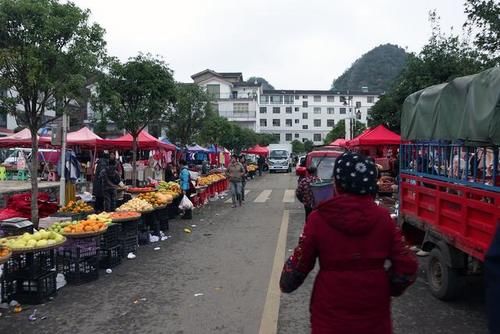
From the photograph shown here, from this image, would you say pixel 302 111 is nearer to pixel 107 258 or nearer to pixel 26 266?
pixel 107 258

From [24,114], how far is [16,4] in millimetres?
2400

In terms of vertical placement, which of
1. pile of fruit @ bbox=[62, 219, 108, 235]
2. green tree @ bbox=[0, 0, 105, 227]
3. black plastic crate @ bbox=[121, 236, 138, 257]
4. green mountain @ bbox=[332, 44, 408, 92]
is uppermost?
green mountain @ bbox=[332, 44, 408, 92]

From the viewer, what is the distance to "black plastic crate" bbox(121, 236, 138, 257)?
8866 mm

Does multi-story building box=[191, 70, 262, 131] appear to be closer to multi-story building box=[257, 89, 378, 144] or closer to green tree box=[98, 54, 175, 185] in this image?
multi-story building box=[257, 89, 378, 144]

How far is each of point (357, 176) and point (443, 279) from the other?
12.8 ft

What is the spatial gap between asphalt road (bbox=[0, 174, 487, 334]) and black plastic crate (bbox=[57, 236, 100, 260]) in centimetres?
45

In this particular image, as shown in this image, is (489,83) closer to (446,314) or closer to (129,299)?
(446,314)

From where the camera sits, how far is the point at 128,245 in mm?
9039

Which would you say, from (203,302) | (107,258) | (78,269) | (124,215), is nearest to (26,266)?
→ (78,269)

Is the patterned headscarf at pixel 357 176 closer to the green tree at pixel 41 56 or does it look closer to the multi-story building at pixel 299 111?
the green tree at pixel 41 56

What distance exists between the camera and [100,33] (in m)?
10.6

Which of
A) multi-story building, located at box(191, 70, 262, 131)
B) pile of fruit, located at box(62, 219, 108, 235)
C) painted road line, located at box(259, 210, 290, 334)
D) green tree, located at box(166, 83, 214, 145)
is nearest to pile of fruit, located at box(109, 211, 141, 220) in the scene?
pile of fruit, located at box(62, 219, 108, 235)

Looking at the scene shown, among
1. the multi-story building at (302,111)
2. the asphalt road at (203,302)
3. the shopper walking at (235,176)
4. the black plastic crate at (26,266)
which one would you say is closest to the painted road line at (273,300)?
the asphalt road at (203,302)

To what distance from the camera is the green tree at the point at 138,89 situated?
17234 millimetres
